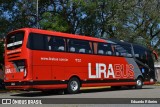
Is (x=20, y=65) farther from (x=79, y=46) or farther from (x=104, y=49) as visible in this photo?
(x=104, y=49)

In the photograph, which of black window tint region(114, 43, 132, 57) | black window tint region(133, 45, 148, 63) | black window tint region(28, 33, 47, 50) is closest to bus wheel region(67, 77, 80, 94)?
black window tint region(28, 33, 47, 50)

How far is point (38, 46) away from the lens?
62.7 feet

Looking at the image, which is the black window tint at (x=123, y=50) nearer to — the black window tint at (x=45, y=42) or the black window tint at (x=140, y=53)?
the black window tint at (x=140, y=53)

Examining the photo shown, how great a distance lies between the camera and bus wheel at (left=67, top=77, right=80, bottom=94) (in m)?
20.8

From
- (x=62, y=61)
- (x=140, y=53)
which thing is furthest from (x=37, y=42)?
(x=140, y=53)

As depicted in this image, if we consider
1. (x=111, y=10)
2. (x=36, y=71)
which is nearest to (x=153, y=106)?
(x=36, y=71)

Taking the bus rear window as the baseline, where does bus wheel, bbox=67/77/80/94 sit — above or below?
below

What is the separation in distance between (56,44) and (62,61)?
1.08 meters

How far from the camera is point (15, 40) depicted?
19.8 meters

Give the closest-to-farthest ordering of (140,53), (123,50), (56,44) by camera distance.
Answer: (56,44)
(123,50)
(140,53)

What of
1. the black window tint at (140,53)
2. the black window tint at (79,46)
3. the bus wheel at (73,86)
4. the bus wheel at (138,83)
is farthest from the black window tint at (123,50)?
the bus wheel at (73,86)

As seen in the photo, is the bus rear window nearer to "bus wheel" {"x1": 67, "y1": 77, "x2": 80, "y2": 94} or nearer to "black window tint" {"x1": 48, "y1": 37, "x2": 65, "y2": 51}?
"black window tint" {"x1": 48, "y1": 37, "x2": 65, "y2": 51}

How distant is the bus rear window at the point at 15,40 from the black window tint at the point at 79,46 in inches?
122

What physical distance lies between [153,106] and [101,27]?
24870 millimetres
